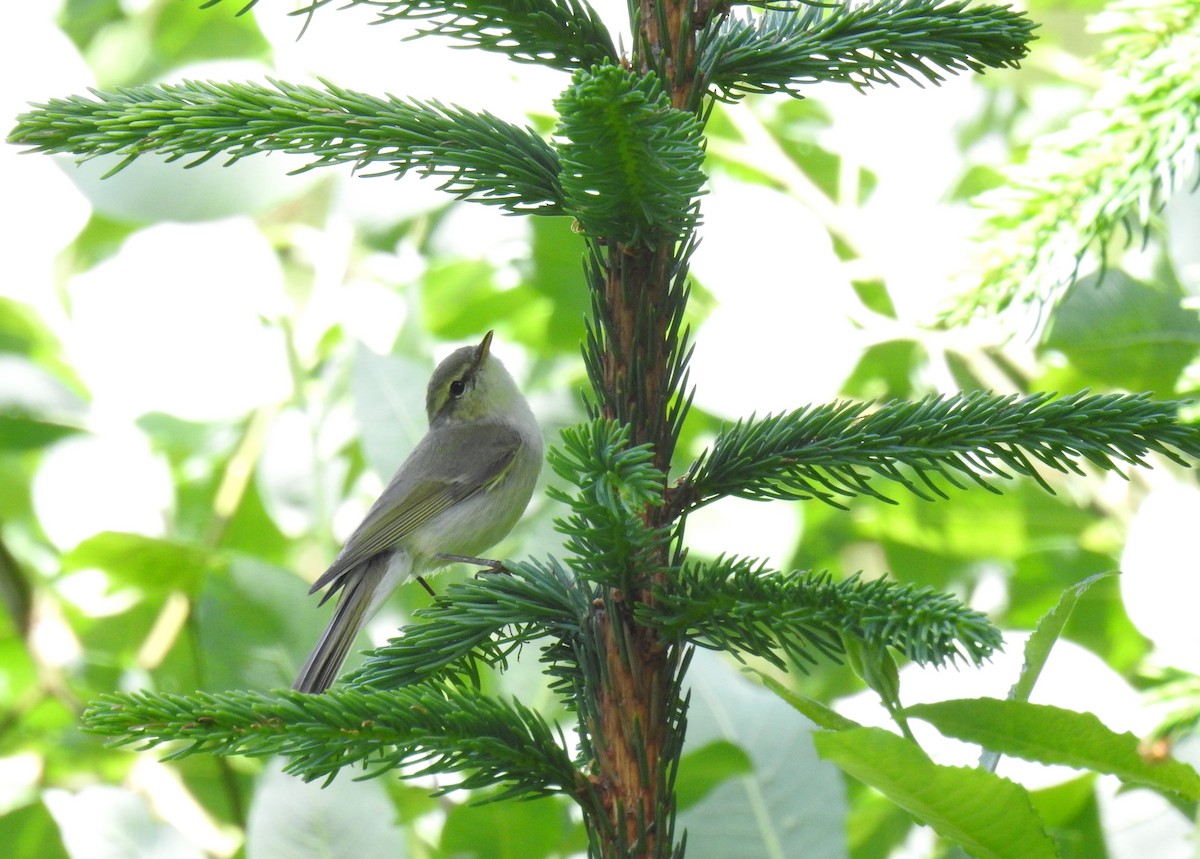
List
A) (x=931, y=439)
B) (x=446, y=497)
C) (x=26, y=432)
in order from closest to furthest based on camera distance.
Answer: (x=931, y=439), (x=26, y=432), (x=446, y=497)

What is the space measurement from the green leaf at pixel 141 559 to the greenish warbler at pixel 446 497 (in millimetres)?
287

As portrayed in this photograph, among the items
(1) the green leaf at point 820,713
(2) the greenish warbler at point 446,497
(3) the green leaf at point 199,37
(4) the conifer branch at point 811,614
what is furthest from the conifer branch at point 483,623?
(3) the green leaf at point 199,37

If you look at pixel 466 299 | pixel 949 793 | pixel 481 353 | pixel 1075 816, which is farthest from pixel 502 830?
pixel 481 353

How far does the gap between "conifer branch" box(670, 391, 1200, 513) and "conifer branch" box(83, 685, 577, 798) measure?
1.01 feet

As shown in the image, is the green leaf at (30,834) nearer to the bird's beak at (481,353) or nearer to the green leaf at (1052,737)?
the bird's beak at (481,353)

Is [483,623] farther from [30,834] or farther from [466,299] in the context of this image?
[466,299]

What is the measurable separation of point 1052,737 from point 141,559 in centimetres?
199

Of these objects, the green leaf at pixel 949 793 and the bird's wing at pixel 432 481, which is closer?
the green leaf at pixel 949 793

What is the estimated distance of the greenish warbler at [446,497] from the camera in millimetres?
2488

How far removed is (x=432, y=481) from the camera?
10.4 feet

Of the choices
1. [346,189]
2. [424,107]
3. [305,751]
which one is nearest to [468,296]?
[346,189]

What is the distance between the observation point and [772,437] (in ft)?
4.17

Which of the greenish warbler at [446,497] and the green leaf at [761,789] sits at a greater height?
the greenish warbler at [446,497]

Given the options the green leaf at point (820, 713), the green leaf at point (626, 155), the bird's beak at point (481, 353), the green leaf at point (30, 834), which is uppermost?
the bird's beak at point (481, 353)
